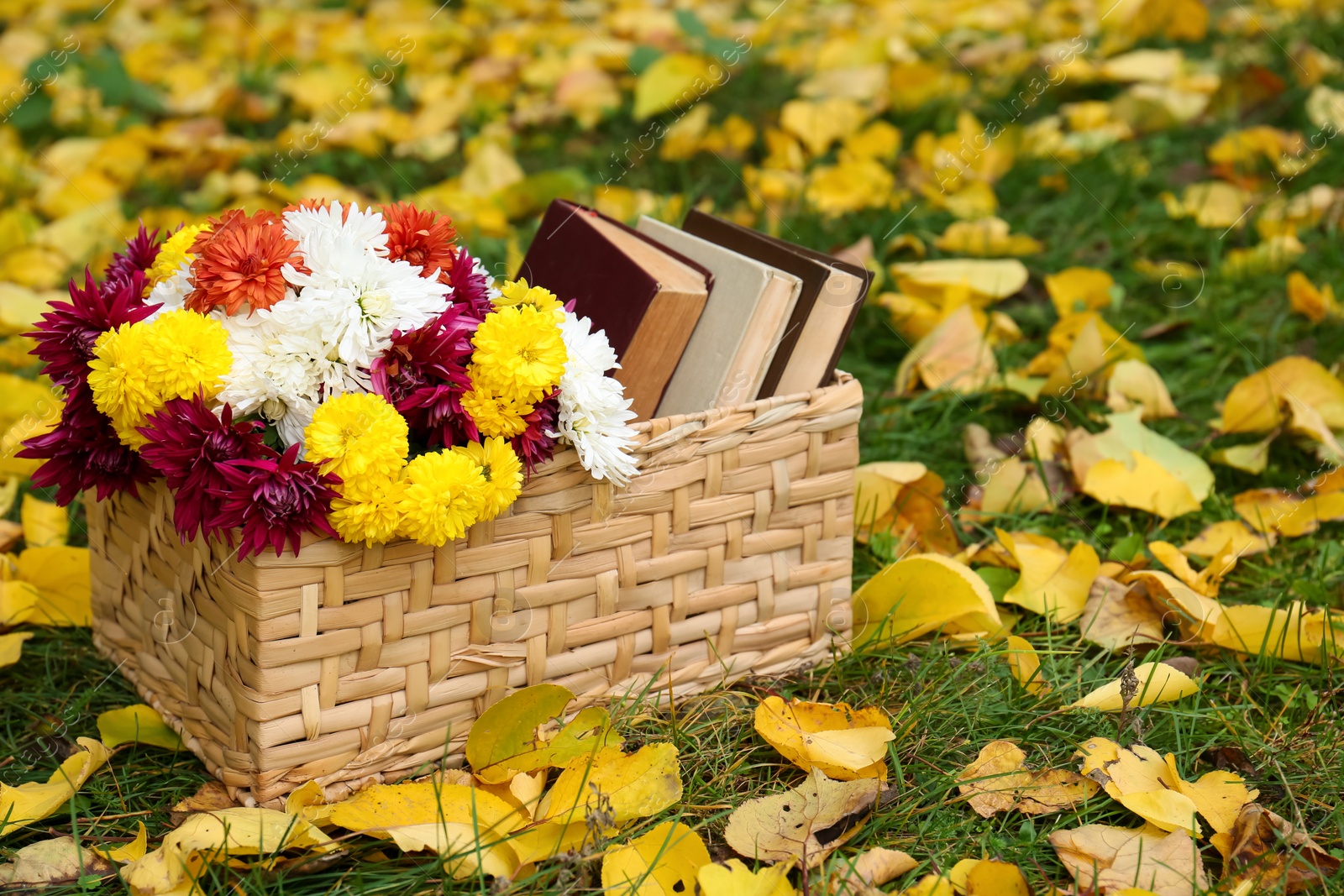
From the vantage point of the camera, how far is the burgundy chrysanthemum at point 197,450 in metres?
1.14

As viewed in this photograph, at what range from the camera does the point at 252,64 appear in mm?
3633

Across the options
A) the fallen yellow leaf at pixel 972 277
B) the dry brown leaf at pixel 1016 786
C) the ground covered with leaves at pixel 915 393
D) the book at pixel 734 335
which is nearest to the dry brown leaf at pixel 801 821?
the ground covered with leaves at pixel 915 393

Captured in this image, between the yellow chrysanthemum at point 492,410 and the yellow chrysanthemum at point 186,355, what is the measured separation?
237 millimetres

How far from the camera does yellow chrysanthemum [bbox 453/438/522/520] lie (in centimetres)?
119

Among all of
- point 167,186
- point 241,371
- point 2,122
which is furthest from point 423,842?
point 2,122

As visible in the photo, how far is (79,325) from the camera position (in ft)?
4.15

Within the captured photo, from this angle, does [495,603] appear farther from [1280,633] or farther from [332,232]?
[1280,633]

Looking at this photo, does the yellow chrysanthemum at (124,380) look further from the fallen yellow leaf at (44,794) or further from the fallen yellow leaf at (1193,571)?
the fallen yellow leaf at (1193,571)

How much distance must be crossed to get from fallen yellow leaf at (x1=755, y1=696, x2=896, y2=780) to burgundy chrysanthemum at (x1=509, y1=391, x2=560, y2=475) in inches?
15.6

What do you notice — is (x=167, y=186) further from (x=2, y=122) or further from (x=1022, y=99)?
(x=1022, y=99)

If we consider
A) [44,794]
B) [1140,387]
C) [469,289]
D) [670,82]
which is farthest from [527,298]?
[670,82]

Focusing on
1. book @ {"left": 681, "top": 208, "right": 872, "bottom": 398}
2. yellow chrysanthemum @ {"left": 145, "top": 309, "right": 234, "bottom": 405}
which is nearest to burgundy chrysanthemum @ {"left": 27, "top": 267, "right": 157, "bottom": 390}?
yellow chrysanthemum @ {"left": 145, "top": 309, "right": 234, "bottom": 405}

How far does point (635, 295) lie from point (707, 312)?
0.14 metres

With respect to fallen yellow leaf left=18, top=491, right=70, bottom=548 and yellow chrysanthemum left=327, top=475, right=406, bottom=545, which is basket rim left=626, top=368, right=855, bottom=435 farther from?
fallen yellow leaf left=18, top=491, right=70, bottom=548
